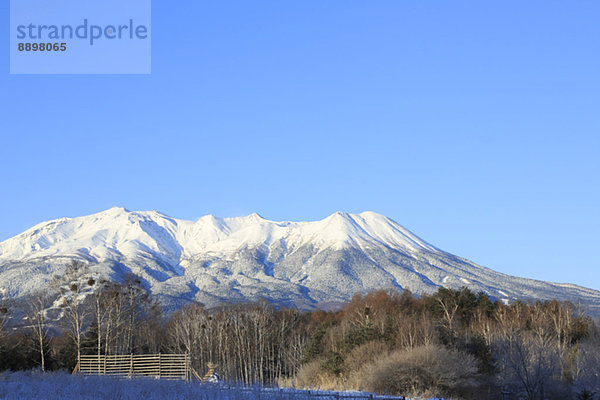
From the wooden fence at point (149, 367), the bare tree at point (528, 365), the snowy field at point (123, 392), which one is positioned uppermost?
the snowy field at point (123, 392)

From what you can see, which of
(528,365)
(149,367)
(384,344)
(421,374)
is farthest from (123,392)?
(528,365)

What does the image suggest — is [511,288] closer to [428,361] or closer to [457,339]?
[457,339]

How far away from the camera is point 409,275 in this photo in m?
170

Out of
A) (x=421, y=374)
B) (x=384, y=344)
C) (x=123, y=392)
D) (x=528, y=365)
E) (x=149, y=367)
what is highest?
(x=123, y=392)

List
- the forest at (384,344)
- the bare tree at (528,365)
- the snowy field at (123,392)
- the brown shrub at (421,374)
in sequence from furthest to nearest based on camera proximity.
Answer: the bare tree at (528,365)
the forest at (384,344)
the brown shrub at (421,374)
the snowy field at (123,392)

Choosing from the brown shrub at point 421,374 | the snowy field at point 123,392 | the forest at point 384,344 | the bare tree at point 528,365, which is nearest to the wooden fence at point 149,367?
the forest at point 384,344

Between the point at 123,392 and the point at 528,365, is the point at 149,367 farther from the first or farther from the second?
the point at 123,392

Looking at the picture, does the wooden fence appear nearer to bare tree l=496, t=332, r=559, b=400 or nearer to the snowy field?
the snowy field

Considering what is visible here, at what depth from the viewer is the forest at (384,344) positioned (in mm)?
38469

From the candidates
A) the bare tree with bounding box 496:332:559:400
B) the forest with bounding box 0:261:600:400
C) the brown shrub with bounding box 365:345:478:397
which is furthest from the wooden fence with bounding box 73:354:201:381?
the bare tree with bounding box 496:332:559:400

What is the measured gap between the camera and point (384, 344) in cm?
4634

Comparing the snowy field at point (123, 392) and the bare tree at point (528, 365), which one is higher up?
the snowy field at point (123, 392)

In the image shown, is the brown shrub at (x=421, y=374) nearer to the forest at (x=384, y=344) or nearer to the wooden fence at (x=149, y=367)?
the forest at (x=384, y=344)

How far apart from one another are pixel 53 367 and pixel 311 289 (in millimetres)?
129394
